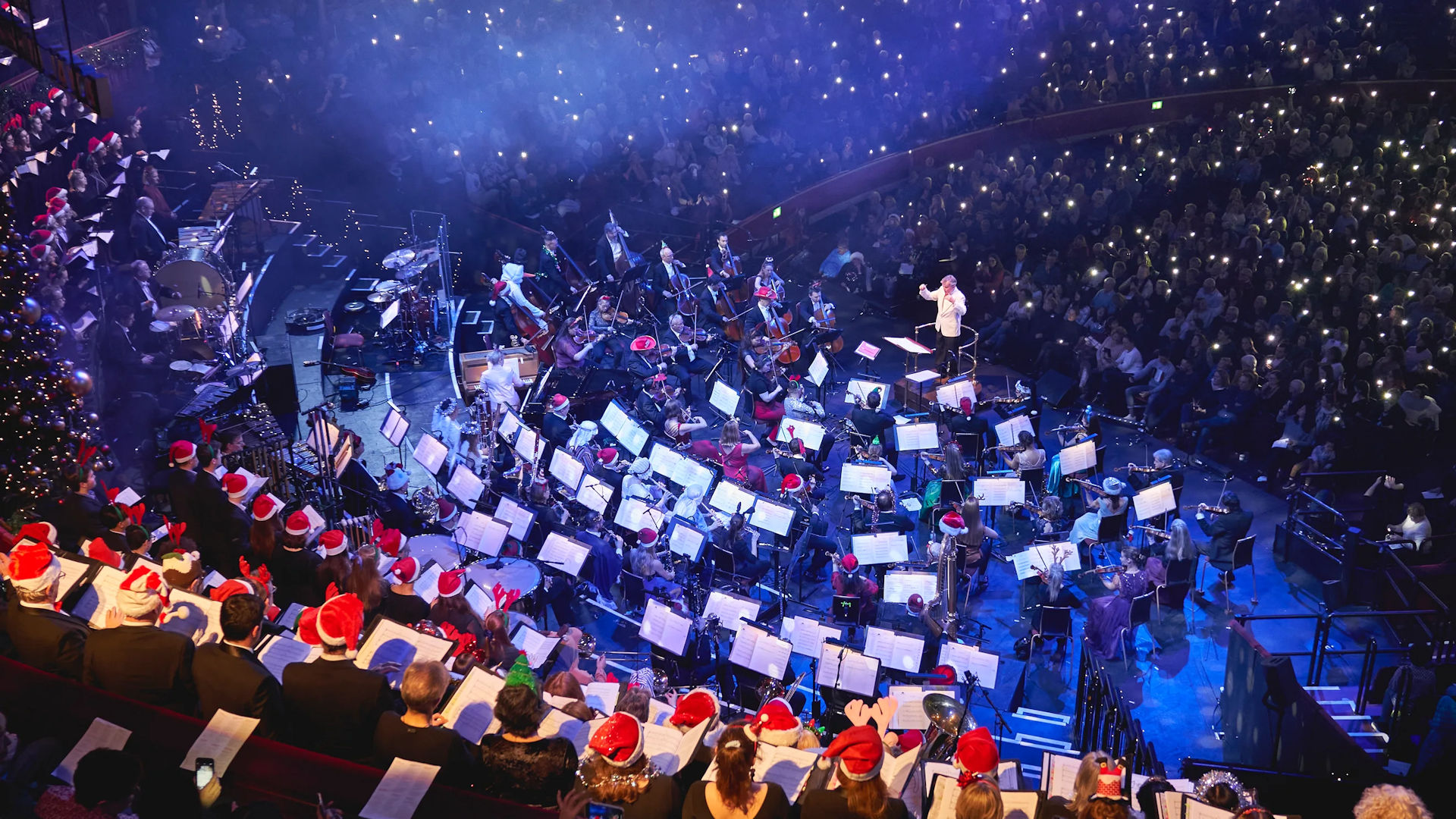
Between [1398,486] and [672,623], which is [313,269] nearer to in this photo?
[672,623]

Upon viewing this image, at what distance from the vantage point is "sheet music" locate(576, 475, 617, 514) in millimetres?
12117

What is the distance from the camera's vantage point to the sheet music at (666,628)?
31.4 ft

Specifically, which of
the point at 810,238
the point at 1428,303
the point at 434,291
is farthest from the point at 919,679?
the point at 810,238

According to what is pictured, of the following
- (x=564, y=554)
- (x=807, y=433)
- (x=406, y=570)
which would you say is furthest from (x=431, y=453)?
(x=807, y=433)

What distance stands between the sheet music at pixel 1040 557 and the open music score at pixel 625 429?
4796mm

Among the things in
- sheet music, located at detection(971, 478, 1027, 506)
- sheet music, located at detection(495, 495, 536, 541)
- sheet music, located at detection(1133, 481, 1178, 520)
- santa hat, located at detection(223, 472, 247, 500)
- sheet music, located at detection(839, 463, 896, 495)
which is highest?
sheet music, located at detection(1133, 481, 1178, 520)

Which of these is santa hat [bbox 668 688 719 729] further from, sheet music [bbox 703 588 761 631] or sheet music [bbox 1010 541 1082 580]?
sheet music [bbox 1010 541 1082 580]

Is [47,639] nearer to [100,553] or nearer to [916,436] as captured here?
[100,553]

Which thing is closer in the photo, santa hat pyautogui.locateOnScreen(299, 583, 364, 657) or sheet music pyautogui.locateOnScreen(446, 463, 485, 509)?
santa hat pyautogui.locateOnScreen(299, 583, 364, 657)

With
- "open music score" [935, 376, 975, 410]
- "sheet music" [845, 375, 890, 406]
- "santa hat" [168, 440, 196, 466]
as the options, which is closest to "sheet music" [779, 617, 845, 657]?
"santa hat" [168, 440, 196, 466]

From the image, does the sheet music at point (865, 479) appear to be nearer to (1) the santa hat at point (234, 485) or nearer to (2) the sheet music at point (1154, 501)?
(2) the sheet music at point (1154, 501)

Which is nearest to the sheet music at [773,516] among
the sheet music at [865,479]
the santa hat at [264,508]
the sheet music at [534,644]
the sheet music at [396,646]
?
the sheet music at [865,479]

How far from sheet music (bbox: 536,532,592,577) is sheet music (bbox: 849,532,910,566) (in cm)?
295

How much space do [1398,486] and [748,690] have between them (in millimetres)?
8610
